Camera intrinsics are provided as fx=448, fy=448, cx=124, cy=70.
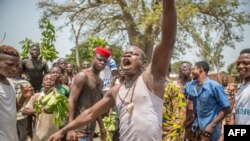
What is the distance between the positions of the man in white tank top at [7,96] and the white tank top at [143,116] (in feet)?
3.51

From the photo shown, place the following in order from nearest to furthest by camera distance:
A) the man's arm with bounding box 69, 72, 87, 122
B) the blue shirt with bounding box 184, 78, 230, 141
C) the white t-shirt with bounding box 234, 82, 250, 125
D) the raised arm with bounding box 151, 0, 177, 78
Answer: the raised arm with bounding box 151, 0, 177, 78 < the white t-shirt with bounding box 234, 82, 250, 125 < the man's arm with bounding box 69, 72, 87, 122 < the blue shirt with bounding box 184, 78, 230, 141

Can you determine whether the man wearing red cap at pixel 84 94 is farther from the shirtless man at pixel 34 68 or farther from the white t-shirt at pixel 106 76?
the shirtless man at pixel 34 68

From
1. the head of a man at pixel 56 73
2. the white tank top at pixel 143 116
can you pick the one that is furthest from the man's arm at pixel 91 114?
the head of a man at pixel 56 73

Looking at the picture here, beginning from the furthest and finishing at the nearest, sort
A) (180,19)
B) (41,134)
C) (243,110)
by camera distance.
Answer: (180,19) → (41,134) → (243,110)

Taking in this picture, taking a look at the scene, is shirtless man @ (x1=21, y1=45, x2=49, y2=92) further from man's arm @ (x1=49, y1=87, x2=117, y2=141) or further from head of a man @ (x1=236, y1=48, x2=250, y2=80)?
head of a man @ (x1=236, y1=48, x2=250, y2=80)

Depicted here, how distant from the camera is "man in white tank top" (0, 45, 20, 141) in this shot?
393 cm

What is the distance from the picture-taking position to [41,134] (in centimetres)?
588

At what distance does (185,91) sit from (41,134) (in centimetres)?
221

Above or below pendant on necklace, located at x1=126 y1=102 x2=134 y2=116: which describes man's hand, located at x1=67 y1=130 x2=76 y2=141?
below

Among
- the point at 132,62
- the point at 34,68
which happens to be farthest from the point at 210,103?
the point at 34,68

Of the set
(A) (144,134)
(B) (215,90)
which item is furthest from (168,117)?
(A) (144,134)

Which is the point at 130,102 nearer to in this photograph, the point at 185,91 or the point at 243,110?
the point at 243,110

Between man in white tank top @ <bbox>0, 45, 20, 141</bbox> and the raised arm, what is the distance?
1.36m

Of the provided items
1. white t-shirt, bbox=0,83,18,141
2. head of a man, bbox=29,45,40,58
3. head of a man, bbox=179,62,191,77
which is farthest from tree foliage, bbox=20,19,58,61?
white t-shirt, bbox=0,83,18,141
